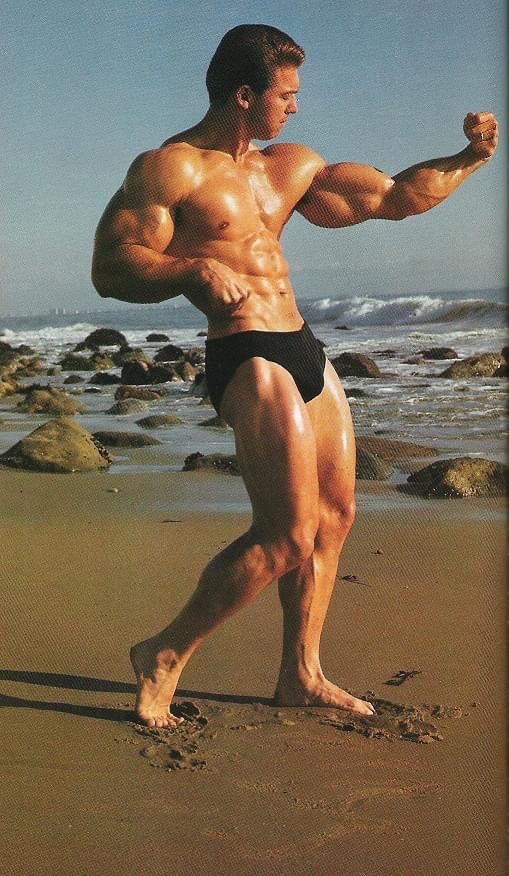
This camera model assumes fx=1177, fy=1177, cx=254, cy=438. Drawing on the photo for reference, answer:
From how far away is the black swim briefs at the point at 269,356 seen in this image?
3.67m

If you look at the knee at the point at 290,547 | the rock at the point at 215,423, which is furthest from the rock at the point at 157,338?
the knee at the point at 290,547

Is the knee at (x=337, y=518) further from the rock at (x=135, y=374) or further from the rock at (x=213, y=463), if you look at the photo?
the rock at (x=135, y=374)

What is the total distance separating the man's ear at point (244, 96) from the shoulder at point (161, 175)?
27 centimetres

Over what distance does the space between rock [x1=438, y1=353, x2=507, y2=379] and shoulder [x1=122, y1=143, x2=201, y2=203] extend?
12350 millimetres

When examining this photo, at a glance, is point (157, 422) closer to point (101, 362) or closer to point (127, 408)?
point (127, 408)

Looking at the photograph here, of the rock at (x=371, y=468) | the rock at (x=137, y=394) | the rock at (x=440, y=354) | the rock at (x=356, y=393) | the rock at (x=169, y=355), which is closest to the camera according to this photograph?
the rock at (x=371, y=468)

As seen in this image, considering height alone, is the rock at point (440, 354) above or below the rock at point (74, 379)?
above

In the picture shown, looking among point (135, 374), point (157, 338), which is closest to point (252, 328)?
point (135, 374)

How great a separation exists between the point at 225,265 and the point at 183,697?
58.6 inches

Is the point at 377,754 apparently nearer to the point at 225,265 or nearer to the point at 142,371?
the point at 225,265

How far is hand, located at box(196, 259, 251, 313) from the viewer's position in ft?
11.5

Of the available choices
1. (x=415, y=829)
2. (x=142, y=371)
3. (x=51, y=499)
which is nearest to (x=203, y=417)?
(x=51, y=499)

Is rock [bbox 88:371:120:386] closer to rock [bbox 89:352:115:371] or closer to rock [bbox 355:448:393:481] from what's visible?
rock [bbox 89:352:115:371]

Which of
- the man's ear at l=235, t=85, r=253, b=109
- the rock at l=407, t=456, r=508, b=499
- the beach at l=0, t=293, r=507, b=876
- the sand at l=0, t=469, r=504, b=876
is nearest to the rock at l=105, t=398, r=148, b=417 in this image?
the beach at l=0, t=293, r=507, b=876
